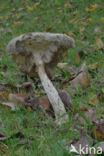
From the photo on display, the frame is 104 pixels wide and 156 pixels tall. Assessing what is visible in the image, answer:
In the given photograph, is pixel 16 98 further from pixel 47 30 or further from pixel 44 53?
pixel 47 30

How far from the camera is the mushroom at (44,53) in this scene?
416 cm

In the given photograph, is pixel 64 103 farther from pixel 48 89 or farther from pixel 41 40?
pixel 41 40

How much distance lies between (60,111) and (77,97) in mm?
522

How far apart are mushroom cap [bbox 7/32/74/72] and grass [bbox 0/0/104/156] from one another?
1.30 ft

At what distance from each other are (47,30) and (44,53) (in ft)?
11.5

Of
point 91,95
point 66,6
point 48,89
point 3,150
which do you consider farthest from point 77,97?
point 66,6

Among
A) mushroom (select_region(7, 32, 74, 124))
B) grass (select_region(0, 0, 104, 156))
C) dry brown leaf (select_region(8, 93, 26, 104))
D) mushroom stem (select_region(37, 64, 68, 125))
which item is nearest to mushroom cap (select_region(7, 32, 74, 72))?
mushroom (select_region(7, 32, 74, 124))

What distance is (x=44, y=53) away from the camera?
4.48 meters

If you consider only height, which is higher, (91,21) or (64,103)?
(64,103)

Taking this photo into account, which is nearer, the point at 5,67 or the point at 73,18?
the point at 5,67

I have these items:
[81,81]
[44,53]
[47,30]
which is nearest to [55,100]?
[44,53]

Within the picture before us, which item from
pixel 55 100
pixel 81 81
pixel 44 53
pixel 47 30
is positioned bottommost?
pixel 47 30

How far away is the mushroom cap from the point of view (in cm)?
415

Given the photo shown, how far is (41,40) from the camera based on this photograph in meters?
4.17
